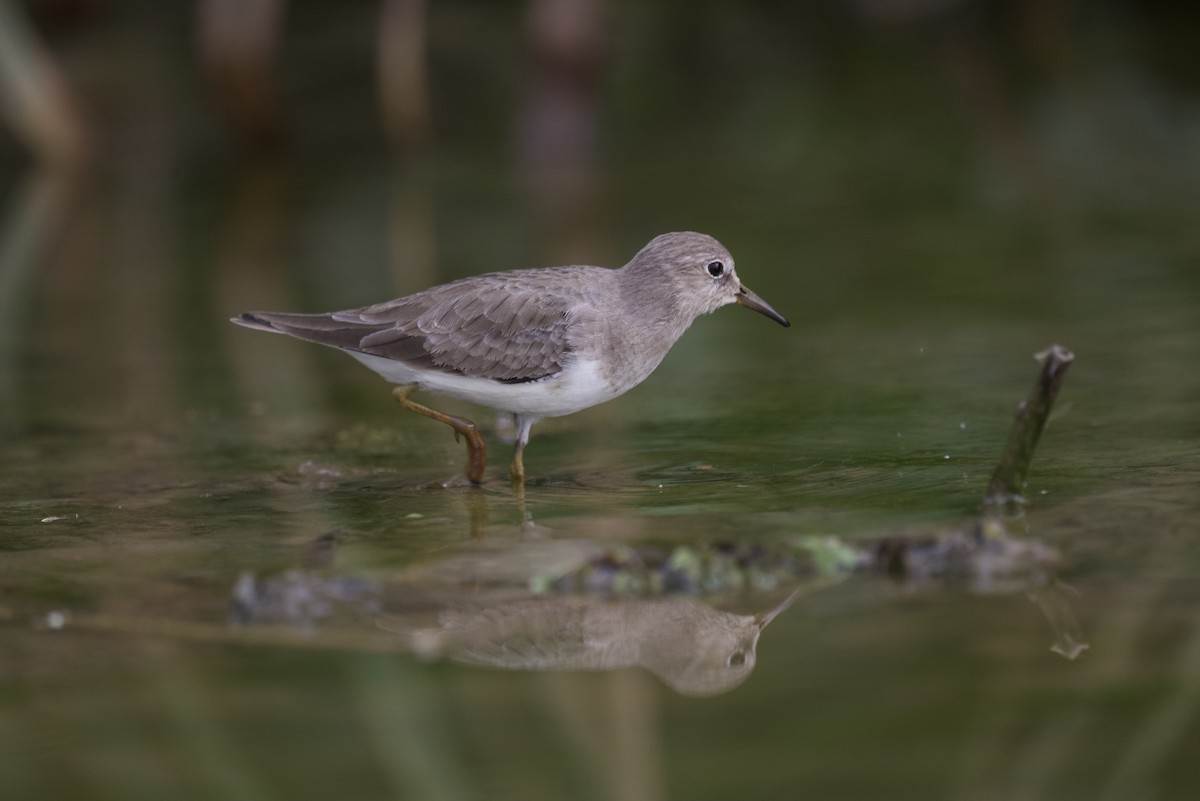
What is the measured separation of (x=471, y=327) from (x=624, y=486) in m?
1.20

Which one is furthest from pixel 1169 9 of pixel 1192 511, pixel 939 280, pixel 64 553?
pixel 64 553

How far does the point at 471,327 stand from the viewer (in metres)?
7.13

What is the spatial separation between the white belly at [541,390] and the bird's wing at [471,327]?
0.05 meters

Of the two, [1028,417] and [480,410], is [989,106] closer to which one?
[480,410]

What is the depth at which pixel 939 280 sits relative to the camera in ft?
33.3

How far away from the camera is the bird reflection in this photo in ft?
14.8

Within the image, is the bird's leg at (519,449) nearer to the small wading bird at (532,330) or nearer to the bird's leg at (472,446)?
the small wading bird at (532,330)

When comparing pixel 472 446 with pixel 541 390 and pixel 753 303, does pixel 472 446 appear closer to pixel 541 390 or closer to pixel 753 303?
pixel 541 390

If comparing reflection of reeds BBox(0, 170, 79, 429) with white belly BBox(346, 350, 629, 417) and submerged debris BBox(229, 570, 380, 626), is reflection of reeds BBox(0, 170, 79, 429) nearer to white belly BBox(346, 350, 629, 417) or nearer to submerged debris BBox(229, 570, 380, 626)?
white belly BBox(346, 350, 629, 417)

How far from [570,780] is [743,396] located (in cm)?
411

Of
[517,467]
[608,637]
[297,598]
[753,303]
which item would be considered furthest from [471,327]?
[608,637]

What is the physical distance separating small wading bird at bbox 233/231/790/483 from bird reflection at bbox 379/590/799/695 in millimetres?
1795

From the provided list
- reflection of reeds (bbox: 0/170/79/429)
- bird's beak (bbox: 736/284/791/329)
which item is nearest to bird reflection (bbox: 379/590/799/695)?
bird's beak (bbox: 736/284/791/329)

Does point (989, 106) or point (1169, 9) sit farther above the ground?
point (1169, 9)
